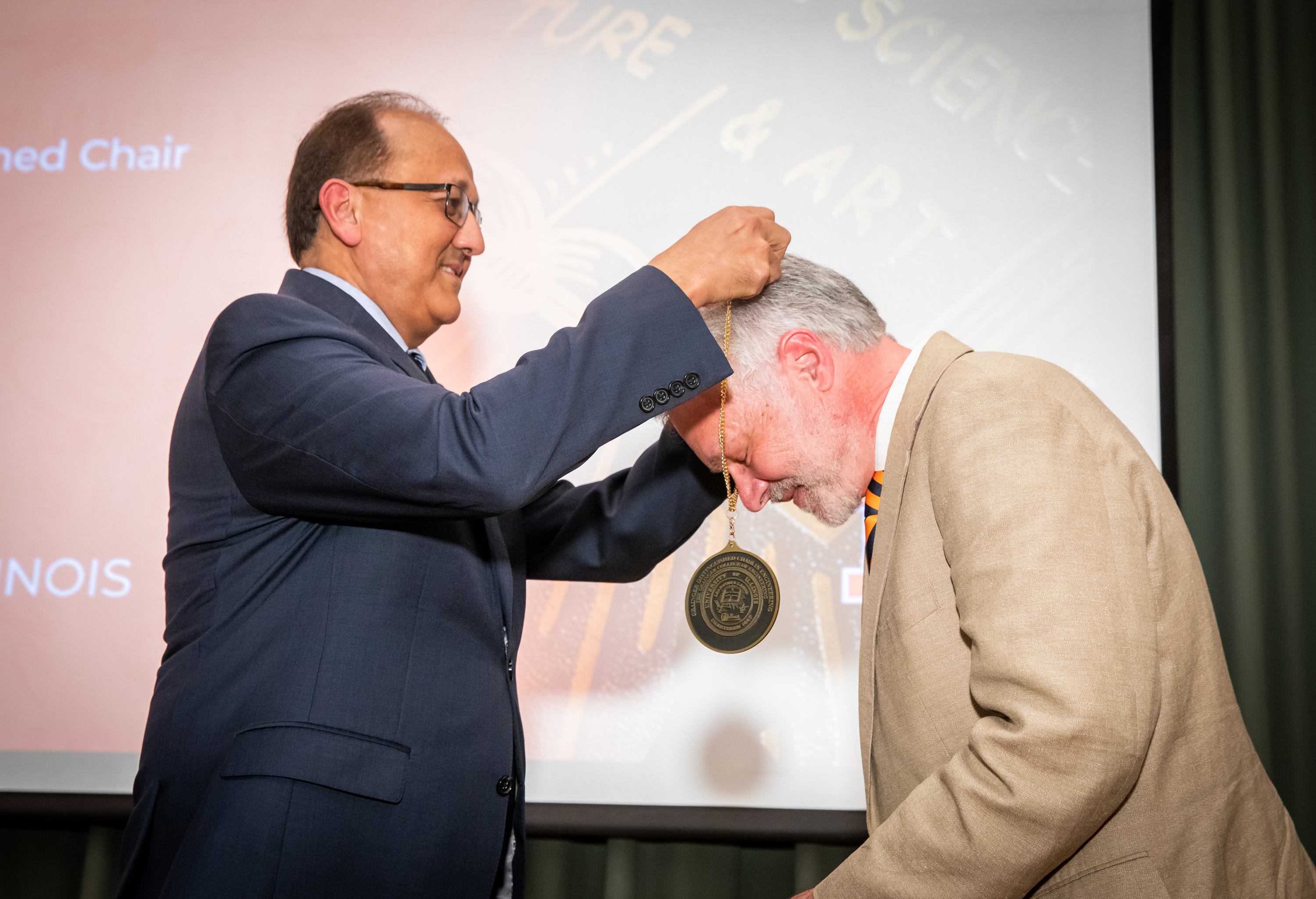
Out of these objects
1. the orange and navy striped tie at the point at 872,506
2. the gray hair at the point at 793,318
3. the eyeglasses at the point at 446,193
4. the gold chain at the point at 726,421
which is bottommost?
the orange and navy striped tie at the point at 872,506

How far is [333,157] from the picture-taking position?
56.7 inches

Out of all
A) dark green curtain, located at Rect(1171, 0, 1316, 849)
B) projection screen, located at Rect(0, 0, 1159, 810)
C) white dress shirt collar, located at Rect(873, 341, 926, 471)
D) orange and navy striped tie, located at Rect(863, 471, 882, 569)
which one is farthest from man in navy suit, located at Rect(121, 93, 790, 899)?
dark green curtain, located at Rect(1171, 0, 1316, 849)

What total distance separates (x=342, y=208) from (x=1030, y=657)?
1.17 metres

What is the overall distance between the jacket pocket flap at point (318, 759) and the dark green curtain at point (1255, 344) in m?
2.25

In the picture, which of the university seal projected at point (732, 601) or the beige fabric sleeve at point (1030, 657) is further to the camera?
the university seal projected at point (732, 601)

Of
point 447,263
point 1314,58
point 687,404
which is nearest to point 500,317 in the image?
point 447,263

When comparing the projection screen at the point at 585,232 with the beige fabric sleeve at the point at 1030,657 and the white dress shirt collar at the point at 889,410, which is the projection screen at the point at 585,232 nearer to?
the white dress shirt collar at the point at 889,410

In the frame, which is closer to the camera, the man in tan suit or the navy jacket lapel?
the man in tan suit

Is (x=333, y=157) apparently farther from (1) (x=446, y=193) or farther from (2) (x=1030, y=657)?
(2) (x=1030, y=657)

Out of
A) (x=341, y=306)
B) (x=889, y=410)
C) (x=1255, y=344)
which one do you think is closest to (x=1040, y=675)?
(x=889, y=410)

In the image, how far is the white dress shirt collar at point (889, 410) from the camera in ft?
4.11

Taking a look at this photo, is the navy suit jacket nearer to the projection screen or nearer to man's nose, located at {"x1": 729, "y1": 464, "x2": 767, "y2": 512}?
man's nose, located at {"x1": 729, "y1": 464, "x2": 767, "y2": 512}

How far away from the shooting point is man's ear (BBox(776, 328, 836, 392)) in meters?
1.30

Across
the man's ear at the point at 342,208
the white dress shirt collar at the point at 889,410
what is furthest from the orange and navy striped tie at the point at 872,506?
the man's ear at the point at 342,208
